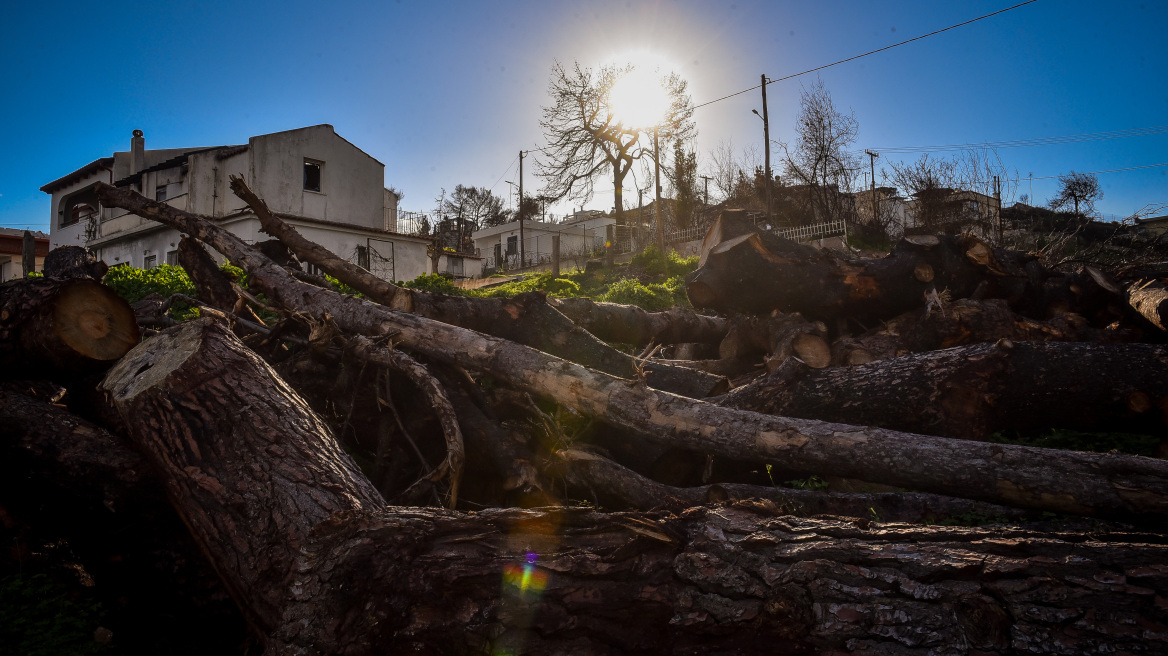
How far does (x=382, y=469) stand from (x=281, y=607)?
6.36ft

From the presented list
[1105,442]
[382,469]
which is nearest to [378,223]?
[382,469]

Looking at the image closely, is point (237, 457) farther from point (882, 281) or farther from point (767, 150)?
point (767, 150)

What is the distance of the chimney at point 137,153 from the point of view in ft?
93.0

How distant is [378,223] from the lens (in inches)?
1029

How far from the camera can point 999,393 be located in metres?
3.86

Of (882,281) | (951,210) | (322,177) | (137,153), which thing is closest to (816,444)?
(882,281)

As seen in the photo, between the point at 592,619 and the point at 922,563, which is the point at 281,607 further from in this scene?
the point at 922,563

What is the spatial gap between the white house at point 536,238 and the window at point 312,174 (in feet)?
63.6

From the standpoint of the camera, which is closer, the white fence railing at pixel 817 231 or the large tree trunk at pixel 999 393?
the large tree trunk at pixel 999 393

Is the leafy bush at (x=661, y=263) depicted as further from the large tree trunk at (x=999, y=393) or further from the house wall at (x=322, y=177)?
the large tree trunk at (x=999, y=393)

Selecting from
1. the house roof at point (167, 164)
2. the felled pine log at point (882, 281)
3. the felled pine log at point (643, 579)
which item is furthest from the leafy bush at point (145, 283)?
the house roof at point (167, 164)

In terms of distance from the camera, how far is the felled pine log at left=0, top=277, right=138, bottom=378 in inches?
144

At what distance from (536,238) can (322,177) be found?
2106cm

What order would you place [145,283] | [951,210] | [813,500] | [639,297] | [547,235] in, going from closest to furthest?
[813,500], [145,283], [639,297], [951,210], [547,235]
